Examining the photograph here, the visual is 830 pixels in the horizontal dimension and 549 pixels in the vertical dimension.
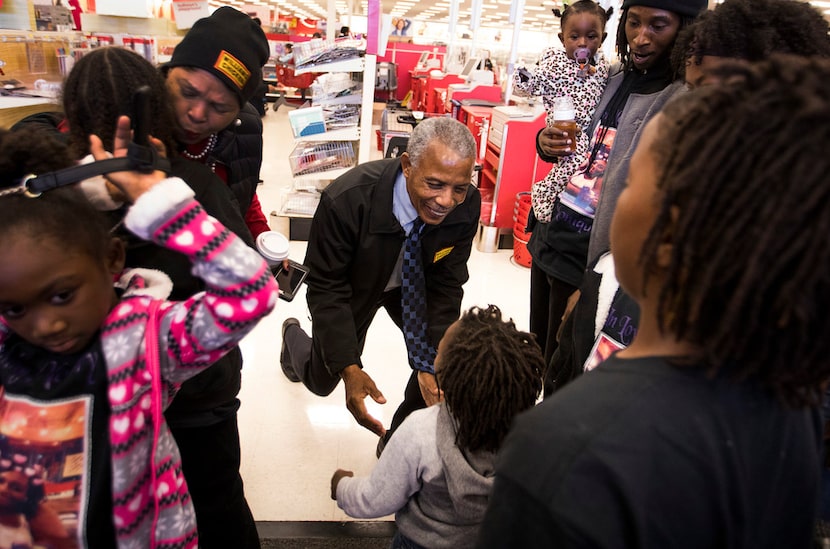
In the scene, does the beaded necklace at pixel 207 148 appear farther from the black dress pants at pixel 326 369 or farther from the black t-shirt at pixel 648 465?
the black t-shirt at pixel 648 465

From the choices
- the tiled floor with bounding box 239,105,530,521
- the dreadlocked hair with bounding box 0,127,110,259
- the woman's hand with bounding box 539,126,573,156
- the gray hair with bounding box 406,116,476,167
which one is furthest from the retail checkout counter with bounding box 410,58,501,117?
the dreadlocked hair with bounding box 0,127,110,259

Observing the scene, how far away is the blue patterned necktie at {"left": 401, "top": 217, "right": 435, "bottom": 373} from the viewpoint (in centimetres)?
203

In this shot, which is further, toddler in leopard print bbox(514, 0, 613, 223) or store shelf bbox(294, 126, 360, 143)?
store shelf bbox(294, 126, 360, 143)

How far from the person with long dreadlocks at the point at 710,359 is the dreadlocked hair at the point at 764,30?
31.9 inches

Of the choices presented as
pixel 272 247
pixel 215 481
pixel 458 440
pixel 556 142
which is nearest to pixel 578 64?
pixel 556 142

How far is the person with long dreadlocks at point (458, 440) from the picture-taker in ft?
3.99

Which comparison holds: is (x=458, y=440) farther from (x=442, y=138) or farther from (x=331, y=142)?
(x=331, y=142)

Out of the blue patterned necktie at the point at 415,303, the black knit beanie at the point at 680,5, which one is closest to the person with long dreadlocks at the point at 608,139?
the black knit beanie at the point at 680,5

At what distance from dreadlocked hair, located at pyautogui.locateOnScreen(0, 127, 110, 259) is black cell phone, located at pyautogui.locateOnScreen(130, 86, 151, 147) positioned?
0.17 m

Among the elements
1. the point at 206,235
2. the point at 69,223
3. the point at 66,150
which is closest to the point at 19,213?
the point at 69,223

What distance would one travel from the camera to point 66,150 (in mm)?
996

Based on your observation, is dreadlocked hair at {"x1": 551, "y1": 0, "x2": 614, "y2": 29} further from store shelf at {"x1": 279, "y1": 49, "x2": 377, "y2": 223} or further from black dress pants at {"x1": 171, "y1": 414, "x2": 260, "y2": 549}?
black dress pants at {"x1": 171, "y1": 414, "x2": 260, "y2": 549}

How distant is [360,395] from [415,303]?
0.46m

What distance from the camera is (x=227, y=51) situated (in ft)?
5.08
